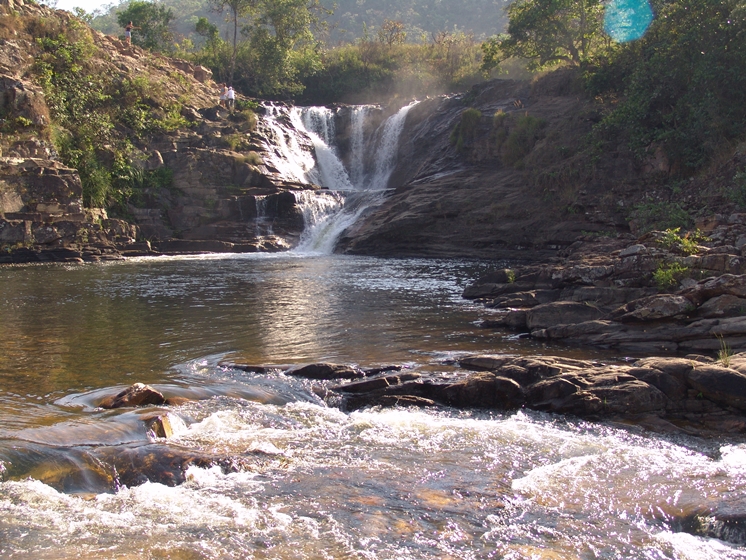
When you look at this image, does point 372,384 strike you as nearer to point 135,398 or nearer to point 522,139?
point 135,398

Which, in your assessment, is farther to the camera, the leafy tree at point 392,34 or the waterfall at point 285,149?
the leafy tree at point 392,34

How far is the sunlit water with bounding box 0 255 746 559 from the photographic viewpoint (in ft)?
14.1

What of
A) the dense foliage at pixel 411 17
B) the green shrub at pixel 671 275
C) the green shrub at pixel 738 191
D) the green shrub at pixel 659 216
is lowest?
the green shrub at pixel 671 275

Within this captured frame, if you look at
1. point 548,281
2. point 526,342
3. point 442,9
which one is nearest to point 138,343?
point 526,342

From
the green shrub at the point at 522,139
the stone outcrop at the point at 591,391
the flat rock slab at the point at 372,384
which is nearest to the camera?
the stone outcrop at the point at 591,391

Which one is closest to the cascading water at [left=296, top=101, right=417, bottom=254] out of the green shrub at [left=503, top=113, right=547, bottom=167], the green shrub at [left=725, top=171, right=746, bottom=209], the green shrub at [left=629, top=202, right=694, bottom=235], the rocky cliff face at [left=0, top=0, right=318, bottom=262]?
the rocky cliff face at [left=0, top=0, right=318, bottom=262]

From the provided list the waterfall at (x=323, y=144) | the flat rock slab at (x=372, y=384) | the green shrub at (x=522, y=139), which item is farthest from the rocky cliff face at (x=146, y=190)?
the flat rock slab at (x=372, y=384)

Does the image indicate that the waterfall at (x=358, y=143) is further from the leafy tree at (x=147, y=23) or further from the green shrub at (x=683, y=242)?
the green shrub at (x=683, y=242)

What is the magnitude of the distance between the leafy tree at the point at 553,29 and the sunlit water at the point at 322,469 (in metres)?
23.0

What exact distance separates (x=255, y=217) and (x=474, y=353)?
20.4 m

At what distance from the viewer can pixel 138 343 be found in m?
10.2

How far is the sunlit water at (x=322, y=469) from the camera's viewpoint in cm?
431

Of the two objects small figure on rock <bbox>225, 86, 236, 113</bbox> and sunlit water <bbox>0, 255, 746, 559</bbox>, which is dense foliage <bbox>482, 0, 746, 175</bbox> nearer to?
sunlit water <bbox>0, 255, 746, 559</bbox>

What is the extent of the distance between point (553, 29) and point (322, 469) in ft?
93.8
